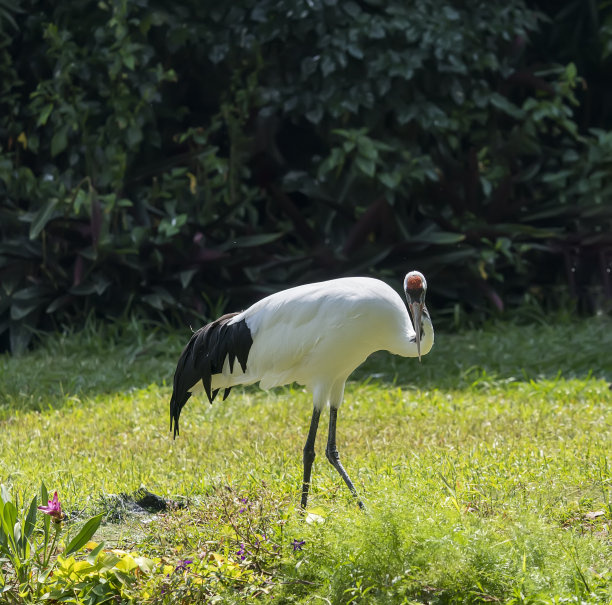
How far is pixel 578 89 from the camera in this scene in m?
9.67

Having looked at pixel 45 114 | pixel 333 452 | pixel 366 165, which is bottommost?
pixel 333 452

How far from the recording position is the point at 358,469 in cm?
479

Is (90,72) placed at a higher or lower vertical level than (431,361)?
higher

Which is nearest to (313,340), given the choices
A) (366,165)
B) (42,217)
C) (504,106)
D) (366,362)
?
(366,362)

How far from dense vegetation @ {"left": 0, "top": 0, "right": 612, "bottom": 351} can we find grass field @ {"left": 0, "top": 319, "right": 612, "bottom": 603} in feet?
2.09

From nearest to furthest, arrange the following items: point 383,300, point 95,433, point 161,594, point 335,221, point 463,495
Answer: point 161,594, point 463,495, point 383,300, point 95,433, point 335,221

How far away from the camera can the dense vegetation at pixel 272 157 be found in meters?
8.00

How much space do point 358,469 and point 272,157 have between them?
13.8 ft

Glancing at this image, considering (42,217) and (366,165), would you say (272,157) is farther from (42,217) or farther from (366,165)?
(42,217)

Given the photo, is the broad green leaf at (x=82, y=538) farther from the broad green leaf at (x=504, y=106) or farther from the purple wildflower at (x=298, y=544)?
the broad green leaf at (x=504, y=106)

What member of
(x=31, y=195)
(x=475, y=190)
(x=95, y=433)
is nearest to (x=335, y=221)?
(x=475, y=190)

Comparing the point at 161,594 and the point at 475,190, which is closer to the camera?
the point at 161,594

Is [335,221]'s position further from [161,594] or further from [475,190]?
[161,594]

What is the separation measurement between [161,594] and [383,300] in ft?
5.31
